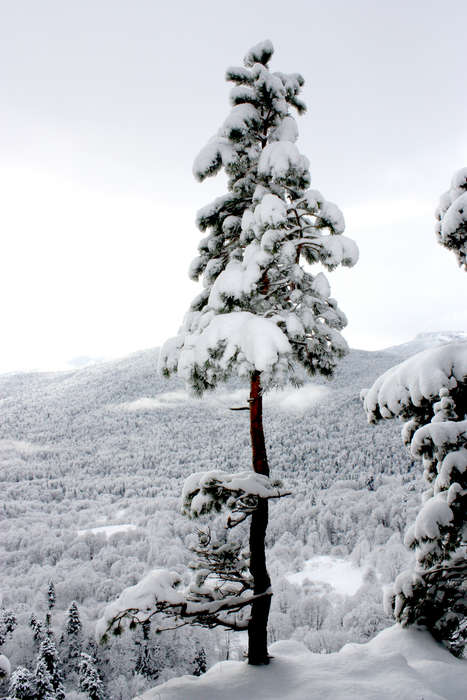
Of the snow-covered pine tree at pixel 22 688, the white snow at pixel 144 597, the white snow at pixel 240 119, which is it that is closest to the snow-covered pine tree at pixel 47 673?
the snow-covered pine tree at pixel 22 688

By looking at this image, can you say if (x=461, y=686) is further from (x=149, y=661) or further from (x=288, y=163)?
(x=149, y=661)

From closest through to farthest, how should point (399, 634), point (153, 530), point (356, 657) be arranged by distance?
1. point (356, 657)
2. point (399, 634)
3. point (153, 530)

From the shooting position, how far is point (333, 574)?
112 meters

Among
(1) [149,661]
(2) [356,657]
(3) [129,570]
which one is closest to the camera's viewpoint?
(2) [356,657]

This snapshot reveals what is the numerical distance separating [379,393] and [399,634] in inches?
215

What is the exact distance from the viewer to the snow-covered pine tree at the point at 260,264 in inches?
243

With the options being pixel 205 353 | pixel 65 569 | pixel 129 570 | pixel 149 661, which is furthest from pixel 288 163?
pixel 65 569

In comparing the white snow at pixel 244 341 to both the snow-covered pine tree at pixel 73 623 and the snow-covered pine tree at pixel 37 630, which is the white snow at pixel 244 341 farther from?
the snow-covered pine tree at pixel 73 623

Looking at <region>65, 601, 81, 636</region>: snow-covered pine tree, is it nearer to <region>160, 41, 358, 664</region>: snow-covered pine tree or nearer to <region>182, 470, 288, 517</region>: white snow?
<region>160, 41, 358, 664</region>: snow-covered pine tree

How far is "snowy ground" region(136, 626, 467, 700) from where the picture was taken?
19.6 ft

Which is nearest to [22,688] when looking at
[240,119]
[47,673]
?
[47,673]

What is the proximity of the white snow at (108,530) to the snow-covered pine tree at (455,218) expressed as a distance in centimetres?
15414

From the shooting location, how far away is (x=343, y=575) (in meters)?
110

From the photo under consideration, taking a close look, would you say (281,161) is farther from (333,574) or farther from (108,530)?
(108,530)
